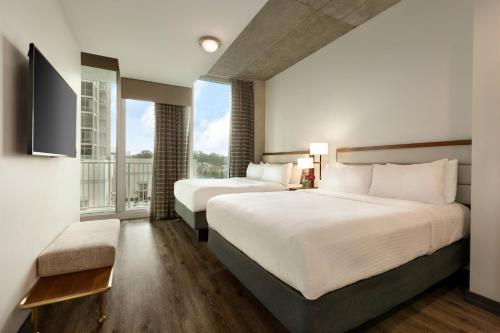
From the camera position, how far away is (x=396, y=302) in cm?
148

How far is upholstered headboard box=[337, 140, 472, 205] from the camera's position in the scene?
85.1 inches

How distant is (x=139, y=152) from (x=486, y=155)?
4767mm

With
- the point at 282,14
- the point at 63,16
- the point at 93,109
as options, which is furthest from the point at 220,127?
the point at 63,16

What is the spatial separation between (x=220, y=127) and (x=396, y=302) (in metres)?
4.38

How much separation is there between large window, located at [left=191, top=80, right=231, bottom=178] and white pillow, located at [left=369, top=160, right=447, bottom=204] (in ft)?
10.9

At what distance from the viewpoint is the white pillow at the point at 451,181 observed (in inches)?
80.5

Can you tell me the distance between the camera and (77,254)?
1.64 m

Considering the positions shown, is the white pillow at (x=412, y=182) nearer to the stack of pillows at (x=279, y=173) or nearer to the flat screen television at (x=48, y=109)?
the stack of pillows at (x=279, y=173)

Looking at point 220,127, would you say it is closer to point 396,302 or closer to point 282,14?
point 282,14

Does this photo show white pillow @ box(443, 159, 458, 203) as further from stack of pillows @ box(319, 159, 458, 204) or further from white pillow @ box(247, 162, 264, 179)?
white pillow @ box(247, 162, 264, 179)

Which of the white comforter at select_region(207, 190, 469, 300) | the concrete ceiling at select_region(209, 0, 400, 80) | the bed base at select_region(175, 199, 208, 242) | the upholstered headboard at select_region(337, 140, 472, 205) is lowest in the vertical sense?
the bed base at select_region(175, 199, 208, 242)

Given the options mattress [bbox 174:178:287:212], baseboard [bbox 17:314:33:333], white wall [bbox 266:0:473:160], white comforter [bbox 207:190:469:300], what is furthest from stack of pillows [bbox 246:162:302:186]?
baseboard [bbox 17:314:33:333]

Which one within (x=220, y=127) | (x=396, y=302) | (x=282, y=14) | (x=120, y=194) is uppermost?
(x=282, y=14)

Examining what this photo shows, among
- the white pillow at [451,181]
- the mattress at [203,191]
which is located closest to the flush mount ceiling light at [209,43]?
the mattress at [203,191]
